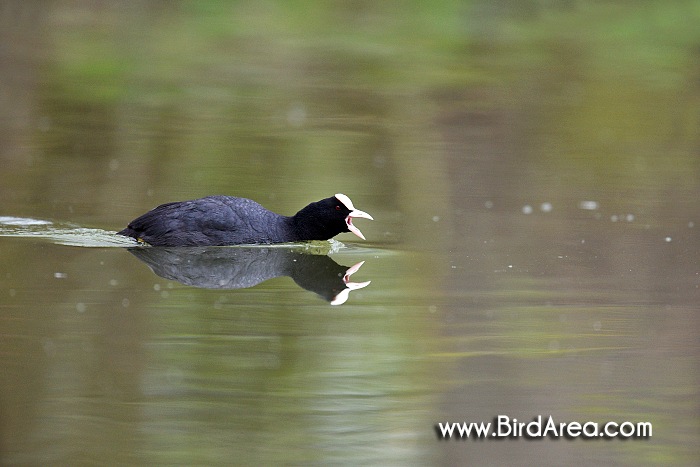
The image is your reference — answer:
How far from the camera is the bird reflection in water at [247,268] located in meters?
8.05

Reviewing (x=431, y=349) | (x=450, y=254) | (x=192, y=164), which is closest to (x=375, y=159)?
(x=192, y=164)

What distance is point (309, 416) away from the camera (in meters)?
5.58

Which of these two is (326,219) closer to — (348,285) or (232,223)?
(232,223)

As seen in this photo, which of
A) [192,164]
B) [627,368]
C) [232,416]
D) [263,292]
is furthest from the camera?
[192,164]

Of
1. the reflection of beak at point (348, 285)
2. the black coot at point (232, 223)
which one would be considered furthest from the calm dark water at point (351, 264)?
the black coot at point (232, 223)

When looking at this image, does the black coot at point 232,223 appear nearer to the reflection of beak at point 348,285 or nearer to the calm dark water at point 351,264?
the calm dark water at point 351,264

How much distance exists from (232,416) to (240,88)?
12585 millimetres

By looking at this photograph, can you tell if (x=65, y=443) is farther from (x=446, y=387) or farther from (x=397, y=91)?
(x=397, y=91)

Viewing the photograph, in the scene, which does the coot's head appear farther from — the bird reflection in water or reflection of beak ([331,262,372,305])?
reflection of beak ([331,262,372,305])

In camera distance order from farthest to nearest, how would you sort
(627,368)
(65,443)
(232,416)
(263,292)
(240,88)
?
1. (240,88)
2. (263,292)
3. (627,368)
4. (232,416)
5. (65,443)

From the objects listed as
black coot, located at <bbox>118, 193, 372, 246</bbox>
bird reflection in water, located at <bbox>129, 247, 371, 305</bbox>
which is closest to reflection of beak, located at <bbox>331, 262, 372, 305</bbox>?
bird reflection in water, located at <bbox>129, 247, 371, 305</bbox>

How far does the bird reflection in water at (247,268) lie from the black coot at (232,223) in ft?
0.28

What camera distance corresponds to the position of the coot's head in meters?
9.39

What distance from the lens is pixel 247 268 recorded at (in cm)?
858
